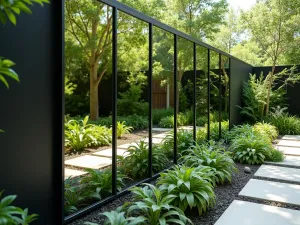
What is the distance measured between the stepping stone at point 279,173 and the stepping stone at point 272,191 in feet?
0.92

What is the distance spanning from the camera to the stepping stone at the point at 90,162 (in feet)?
Answer: 12.3

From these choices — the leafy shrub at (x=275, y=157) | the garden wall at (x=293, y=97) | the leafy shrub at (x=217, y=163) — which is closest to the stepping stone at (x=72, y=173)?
the leafy shrub at (x=217, y=163)

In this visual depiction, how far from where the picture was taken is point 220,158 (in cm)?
327

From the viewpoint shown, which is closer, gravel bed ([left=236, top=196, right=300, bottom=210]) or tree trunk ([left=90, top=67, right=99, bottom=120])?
gravel bed ([left=236, top=196, right=300, bottom=210])

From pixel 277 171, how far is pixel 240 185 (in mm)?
858

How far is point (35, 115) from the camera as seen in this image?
1825 mm

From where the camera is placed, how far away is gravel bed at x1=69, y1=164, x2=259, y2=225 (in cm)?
217

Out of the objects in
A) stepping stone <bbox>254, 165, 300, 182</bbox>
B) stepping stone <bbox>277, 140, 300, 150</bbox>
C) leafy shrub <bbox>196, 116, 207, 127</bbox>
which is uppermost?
leafy shrub <bbox>196, 116, 207, 127</bbox>

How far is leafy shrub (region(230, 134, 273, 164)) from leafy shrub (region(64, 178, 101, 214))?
7.91 feet

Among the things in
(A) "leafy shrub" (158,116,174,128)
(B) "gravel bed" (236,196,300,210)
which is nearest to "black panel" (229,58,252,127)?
(A) "leafy shrub" (158,116,174,128)

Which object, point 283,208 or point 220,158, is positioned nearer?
point 283,208

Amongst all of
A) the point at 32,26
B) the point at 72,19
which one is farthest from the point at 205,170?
the point at 72,19

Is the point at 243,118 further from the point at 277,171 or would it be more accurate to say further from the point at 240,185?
the point at 240,185

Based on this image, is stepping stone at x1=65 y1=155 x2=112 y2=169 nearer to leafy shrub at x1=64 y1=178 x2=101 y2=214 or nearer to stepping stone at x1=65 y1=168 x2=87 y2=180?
stepping stone at x1=65 y1=168 x2=87 y2=180
